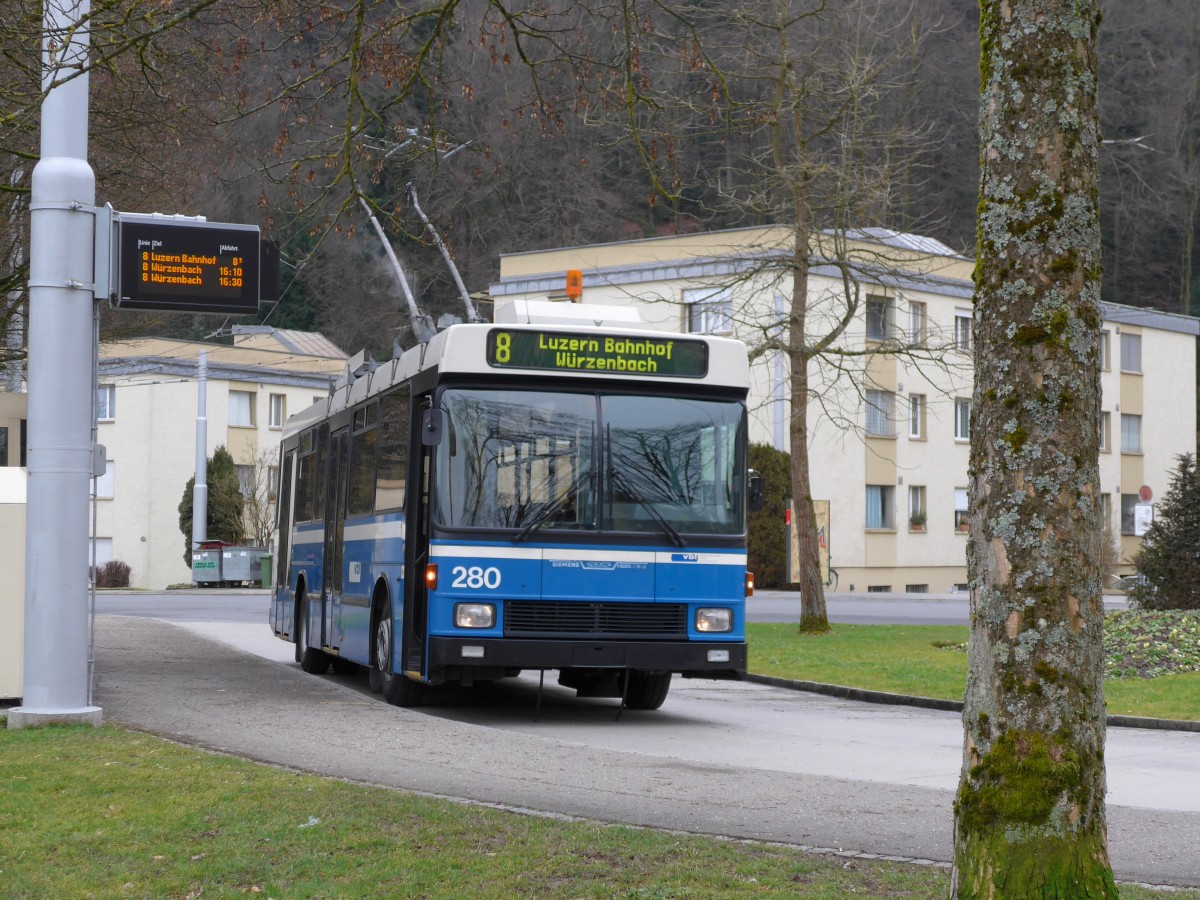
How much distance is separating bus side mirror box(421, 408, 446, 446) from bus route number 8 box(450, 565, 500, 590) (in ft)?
3.21

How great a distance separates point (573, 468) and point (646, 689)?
105 inches

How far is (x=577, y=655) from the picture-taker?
43.1 ft

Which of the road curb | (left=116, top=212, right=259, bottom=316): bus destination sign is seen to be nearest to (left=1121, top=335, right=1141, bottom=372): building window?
the road curb

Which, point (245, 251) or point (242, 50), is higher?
point (242, 50)

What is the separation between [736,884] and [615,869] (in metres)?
0.53

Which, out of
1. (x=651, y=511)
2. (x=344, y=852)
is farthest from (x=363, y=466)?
(x=344, y=852)

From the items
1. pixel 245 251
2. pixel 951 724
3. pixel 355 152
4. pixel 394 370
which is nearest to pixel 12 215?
pixel 394 370

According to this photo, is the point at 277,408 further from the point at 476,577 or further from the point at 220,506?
the point at 476,577

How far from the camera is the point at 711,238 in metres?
48.0

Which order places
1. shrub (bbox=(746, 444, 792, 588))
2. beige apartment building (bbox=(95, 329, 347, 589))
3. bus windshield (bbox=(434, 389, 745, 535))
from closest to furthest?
bus windshield (bbox=(434, 389, 745, 535)) → shrub (bbox=(746, 444, 792, 588)) → beige apartment building (bbox=(95, 329, 347, 589))

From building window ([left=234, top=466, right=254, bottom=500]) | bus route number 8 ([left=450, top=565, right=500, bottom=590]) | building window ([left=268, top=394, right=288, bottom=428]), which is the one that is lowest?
bus route number 8 ([left=450, top=565, right=500, bottom=590])

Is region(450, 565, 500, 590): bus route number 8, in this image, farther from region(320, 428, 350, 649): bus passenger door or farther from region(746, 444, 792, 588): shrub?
region(746, 444, 792, 588): shrub

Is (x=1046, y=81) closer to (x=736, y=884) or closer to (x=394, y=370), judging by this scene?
(x=736, y=884)

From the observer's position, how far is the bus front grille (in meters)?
13.2
